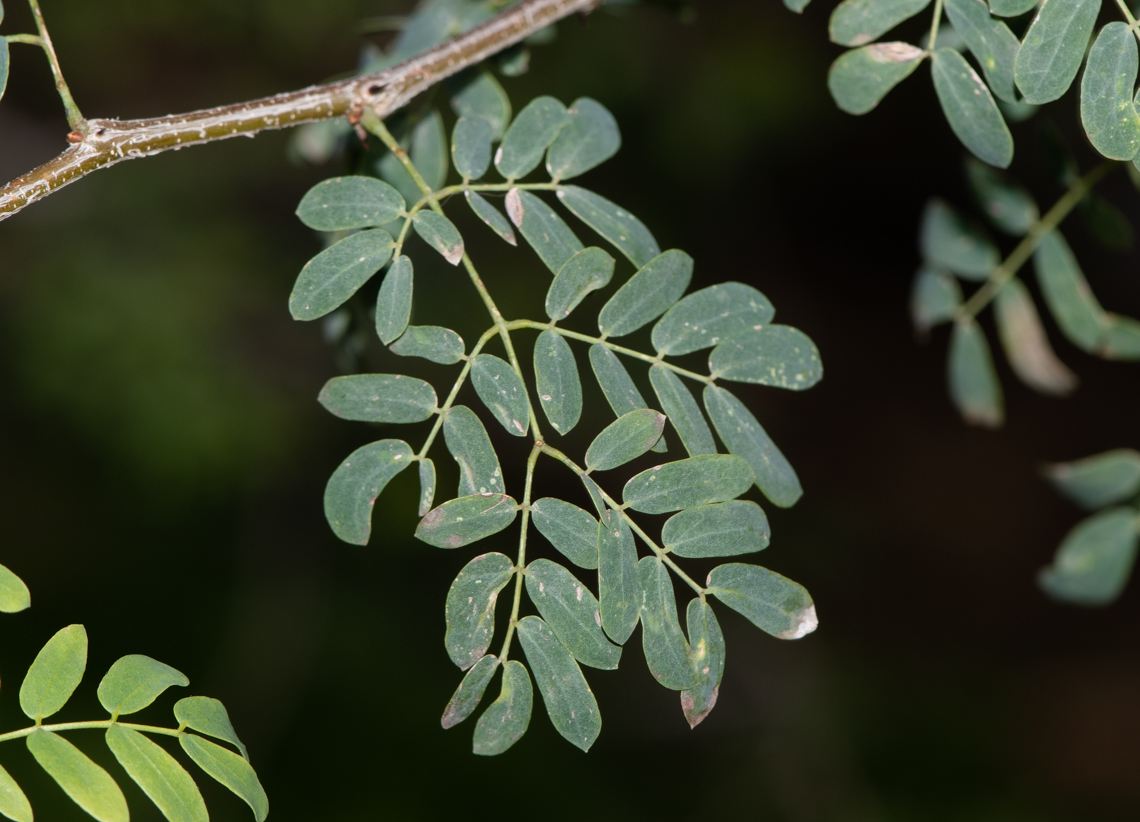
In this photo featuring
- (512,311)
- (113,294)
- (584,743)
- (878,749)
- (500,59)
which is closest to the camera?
(584,743)

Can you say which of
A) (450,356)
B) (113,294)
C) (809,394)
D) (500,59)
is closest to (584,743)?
(450,356)

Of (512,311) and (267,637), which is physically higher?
(512,311)

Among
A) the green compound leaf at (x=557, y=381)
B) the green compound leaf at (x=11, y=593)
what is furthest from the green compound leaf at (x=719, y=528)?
the green compound leaf at (x=11, y=593)

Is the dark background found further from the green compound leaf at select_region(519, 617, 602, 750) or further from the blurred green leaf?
the blurred green leaf

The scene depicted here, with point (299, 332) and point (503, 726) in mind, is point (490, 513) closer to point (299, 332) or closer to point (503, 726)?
point (503, 726)

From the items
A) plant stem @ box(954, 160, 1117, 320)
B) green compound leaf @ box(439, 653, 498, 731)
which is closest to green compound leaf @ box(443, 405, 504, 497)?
green compound leaf @ box(439, 653, 498, 731)

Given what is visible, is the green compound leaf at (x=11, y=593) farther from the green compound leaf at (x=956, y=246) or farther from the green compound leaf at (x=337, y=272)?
the green compound leaf at (x=956, y=246)
